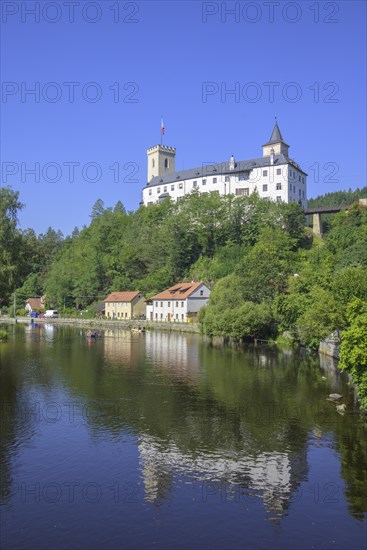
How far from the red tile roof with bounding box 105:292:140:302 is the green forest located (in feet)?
11.5

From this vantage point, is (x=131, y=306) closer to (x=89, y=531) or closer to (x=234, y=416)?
(x=234, y=416)

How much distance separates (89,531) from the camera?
50.0ft

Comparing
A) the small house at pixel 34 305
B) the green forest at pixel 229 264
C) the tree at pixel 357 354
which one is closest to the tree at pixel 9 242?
the green forest at pixel 229 264

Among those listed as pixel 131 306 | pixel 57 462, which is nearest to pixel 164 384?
pixel 57 462

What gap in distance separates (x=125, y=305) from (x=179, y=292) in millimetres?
15972

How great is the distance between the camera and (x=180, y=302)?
291 feet

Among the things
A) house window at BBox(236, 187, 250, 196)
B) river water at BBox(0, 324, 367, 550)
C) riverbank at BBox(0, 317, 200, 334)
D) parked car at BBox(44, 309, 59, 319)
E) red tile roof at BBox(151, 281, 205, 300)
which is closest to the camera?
river water at BBox(0, 324, 367, 550)

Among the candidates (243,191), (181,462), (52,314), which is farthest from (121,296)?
(181,462)

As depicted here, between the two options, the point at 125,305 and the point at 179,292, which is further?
the point at 125,305

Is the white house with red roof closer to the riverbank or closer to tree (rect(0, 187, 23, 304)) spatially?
the riverbank

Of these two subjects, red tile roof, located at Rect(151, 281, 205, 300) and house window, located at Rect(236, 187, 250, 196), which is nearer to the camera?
red tile roof, located at Rect(151, 281, 205, 300)

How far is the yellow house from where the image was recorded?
99.9 meters

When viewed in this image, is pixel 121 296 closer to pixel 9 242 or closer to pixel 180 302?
pixel 180 302

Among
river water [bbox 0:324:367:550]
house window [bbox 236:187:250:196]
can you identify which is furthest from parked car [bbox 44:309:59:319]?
river water [bbox 0:324:367:550]
